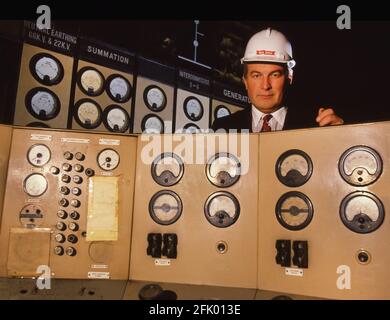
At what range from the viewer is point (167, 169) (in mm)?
2057

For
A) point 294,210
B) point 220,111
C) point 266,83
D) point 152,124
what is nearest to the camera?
point 294,210

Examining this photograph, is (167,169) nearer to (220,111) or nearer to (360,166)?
(360,166)

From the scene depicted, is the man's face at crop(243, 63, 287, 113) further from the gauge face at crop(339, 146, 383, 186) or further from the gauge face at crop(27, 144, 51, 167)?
the gauge face at crop(27, 144, 51, 167)

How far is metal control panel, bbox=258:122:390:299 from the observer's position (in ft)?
5.50

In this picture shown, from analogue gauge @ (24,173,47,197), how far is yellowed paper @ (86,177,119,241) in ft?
0.73

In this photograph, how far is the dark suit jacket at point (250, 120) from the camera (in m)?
3.15

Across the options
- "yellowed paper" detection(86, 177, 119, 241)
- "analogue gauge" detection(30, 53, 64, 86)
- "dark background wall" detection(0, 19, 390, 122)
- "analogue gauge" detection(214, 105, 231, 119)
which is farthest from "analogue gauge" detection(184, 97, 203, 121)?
"yellowed paper" detection(86, 177, 119, 241)

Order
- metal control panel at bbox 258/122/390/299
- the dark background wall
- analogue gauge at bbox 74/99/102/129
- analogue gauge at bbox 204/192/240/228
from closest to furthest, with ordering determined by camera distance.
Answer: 1. metal control panel at bbox 258/122/390/299
2. analogue gauge at bbox 204/192/240/228
3. analogue gauge at bbox 74/99/102/129
4. the dark background wall

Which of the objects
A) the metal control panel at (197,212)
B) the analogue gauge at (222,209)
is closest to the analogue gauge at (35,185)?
the metal control panel at (197,212)

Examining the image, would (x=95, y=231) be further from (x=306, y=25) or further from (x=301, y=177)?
(x=306, y=25)

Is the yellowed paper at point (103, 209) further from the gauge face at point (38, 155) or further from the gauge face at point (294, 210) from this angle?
the gauge face at point (294, 210)

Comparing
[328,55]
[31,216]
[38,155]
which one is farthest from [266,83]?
[31,216]

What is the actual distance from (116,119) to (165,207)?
1.64 metres

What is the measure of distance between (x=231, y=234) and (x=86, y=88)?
1.96 metres
